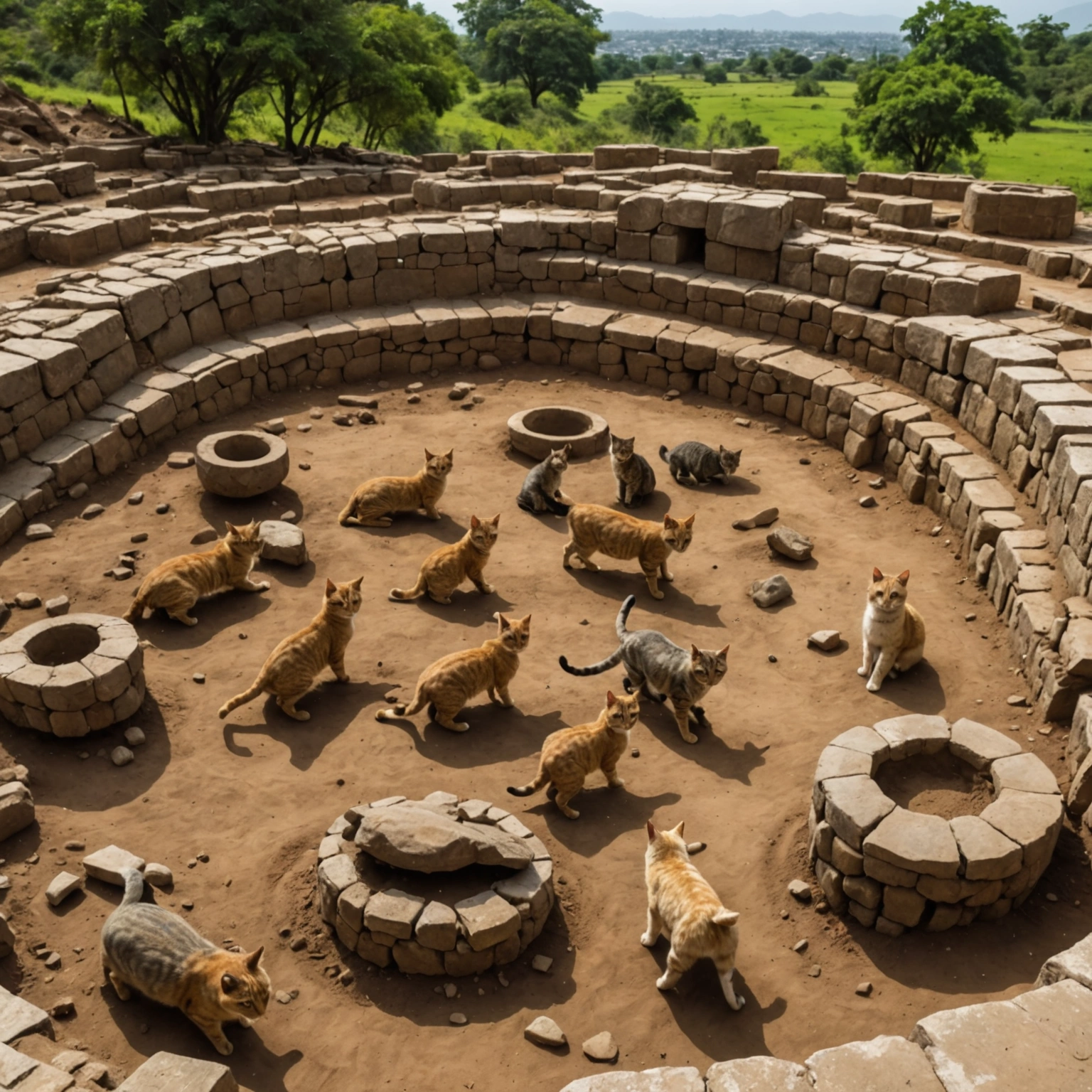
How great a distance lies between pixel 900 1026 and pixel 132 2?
86.1ft

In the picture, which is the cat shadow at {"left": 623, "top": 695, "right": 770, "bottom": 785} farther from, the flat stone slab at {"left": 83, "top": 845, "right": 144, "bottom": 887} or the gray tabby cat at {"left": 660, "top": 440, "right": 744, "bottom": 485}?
the gray tabby cat at {"left": 660, "top": 440, "right": 744, "bottom": 485}

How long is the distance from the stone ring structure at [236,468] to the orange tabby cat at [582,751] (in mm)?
5315

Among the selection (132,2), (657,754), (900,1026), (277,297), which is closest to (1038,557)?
(657,754)

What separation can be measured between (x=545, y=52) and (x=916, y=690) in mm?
61715

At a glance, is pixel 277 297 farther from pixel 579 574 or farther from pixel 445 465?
pixel 579 574

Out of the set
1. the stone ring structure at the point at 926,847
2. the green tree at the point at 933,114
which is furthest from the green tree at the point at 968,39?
the stone ring structure at the point at 926,847

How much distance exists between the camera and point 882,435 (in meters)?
12.3

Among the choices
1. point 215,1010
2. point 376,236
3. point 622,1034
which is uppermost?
point 376,236

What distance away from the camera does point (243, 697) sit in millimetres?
7816

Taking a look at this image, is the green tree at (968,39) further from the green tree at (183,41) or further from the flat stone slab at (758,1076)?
the flat stone slab at (758,1076)

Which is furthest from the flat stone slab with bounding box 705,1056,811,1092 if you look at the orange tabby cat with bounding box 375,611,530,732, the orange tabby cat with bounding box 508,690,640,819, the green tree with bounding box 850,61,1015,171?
the green tree with bounding box 850,61,1015,171

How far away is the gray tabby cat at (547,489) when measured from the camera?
1126cm

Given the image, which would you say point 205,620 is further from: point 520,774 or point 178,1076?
point 178,1076

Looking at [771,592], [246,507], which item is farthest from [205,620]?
[771,592]
